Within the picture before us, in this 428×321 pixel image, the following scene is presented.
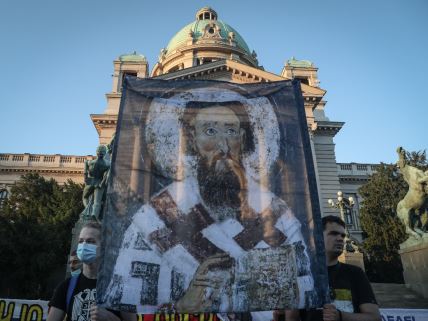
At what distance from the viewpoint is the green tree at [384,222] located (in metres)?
27.7

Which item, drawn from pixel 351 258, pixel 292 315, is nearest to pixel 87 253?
pixel 292 315

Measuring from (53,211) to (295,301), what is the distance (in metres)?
29.8

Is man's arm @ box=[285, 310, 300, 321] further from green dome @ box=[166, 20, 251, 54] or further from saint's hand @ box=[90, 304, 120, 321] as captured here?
green dome @ box=[166, 20, 251, 54]

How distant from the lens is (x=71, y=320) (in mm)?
3217

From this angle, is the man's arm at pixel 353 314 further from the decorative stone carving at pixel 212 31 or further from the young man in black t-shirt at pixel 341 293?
the decorative stone carving at pixel 212 31

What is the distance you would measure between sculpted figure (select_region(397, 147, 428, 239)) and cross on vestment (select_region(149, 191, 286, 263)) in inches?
419

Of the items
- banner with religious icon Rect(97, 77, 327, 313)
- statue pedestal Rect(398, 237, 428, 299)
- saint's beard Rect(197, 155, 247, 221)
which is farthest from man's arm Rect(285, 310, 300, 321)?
statue pedestal Rect(398, 237, 428, 299)

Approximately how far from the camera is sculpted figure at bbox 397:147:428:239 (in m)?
12.0

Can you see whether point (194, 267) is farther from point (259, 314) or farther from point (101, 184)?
point (101, 184)

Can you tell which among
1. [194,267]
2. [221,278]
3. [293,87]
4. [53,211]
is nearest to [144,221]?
[194,267]

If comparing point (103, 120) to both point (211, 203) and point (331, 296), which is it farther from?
point (331, 296)

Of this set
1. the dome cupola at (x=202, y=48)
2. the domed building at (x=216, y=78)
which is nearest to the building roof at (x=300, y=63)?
the domed building at (x=216, y=78)

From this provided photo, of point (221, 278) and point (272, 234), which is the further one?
point (272, 234)

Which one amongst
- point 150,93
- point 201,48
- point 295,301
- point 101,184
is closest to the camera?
point 295,301
